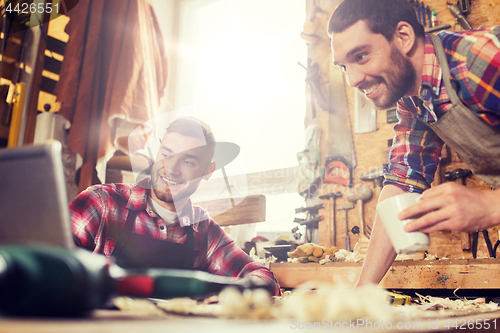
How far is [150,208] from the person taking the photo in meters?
1.49

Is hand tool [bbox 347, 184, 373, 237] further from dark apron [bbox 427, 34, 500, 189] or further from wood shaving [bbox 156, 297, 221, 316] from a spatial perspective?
wood shaving [bbox 156, 297, 221, 316]

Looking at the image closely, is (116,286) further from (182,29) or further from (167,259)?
(182,29)

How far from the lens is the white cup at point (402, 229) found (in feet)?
1.88

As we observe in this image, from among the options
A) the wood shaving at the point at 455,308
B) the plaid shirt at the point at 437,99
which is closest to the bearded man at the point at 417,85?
the plaid shirt at the point at 437,99

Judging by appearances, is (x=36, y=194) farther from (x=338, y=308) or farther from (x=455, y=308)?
(x=455, y=308)

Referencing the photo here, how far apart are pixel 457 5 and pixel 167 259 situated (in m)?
2.44

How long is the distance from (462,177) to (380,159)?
0.54 meters

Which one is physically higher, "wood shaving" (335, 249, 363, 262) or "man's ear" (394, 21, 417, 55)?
"man's ear" (394, 21, 417, 55)

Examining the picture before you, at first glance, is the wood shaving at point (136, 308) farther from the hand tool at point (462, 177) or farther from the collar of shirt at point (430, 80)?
the hand tool at point (462, 177)

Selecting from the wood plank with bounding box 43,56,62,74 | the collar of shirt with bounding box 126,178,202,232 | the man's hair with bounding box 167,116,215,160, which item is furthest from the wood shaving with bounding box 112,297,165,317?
the wood plank with bounding box 43,56,62,74

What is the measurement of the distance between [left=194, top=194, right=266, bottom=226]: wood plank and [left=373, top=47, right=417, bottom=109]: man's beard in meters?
1.06

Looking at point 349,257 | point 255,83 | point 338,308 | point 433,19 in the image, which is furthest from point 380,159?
point 338,308

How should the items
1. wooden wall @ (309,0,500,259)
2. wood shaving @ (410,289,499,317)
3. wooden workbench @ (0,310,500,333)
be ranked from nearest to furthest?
wooden workbench @ (0,310,500,333)
wood shaving @ (410,289,499,317)
wooden wall @ (309,0,500,259)

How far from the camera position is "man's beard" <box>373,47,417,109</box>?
107 centimetres
